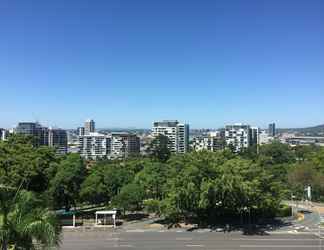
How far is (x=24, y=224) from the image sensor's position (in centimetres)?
1016

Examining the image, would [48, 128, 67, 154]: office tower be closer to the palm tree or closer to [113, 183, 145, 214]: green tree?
[113, 183, 145, 214]: green tree

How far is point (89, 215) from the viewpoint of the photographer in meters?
42.2

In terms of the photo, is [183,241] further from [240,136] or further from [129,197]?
[240,136]

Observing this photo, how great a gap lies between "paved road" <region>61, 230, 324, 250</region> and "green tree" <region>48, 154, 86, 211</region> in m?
6.23

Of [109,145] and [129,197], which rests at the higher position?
[109,145]

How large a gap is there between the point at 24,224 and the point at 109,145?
608 feet

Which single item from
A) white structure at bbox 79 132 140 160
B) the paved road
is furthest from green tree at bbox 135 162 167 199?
white structure at bbox 79 132 140 160

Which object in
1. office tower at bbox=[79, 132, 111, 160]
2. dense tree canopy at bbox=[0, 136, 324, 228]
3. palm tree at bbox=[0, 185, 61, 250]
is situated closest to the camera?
palm tree at bbox=[0, 185, 61, 250]

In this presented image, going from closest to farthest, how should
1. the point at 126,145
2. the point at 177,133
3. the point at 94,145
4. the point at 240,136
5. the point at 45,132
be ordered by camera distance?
the point at 45,132 → the point at 126,145 → the point at 177,133 → the point at 240,136 → the point at 94,145

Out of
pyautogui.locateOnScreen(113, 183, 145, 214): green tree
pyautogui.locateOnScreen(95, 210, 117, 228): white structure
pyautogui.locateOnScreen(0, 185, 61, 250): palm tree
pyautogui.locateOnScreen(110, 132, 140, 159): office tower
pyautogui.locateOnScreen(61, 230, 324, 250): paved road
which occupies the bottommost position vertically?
pyautogui.locateOnScreen(61, 230, 324, 250): paved road

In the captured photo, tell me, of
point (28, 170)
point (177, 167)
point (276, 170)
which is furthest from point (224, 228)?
point (276, 170)

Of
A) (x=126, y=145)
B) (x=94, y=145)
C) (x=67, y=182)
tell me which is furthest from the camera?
(x=94, y=145)

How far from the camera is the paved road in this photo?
27.4 metres

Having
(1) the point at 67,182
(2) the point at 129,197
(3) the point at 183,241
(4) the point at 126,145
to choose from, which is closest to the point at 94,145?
(4) the point at 126,145
